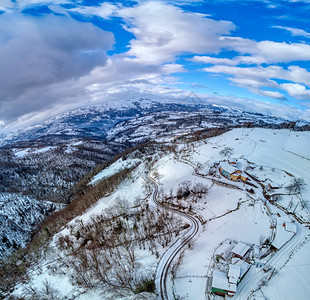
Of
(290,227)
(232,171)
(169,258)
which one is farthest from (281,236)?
(232,171)

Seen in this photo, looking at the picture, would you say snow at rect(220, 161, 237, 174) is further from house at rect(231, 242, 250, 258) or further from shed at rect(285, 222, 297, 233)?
house at rect(231, 242, 250, 258)

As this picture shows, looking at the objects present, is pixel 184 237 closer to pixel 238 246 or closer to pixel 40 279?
pixel 238 246

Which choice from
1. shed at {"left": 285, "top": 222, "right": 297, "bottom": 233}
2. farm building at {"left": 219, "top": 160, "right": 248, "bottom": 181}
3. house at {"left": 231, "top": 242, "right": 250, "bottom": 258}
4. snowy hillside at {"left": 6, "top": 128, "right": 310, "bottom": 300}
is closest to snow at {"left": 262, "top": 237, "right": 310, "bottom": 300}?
snowy hillside at {"left": 6, "top": 128, "right": 310, "bottom": 300}

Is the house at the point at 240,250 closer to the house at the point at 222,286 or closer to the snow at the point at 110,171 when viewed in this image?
the house at the point at 222,286

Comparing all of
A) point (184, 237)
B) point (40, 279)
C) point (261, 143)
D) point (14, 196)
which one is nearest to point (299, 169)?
point (261, 143)

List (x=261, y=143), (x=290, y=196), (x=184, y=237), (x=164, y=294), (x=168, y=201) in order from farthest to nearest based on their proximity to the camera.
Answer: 1. (x=261, y=143)
2. (x=168, y=201)
3. (x=290, y=196)
4. (x=184, y=237)
5. (x=164, y=294)

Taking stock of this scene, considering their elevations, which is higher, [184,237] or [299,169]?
[299,169]

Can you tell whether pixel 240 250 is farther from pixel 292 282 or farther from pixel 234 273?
pixel 292 282
